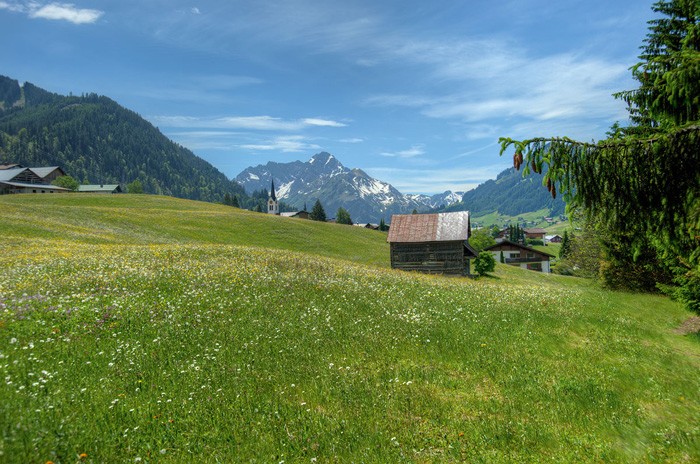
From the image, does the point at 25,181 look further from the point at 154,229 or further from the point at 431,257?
the point at 431,257

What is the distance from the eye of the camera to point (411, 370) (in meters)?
8.88

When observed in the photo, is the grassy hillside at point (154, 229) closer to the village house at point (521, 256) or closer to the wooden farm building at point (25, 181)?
the wooden farm building at point (25, 181)

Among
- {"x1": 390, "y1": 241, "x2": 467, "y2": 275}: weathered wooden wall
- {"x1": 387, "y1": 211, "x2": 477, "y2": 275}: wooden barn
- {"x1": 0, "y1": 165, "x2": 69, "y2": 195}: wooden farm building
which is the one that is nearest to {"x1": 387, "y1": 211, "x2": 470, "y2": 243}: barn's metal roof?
{"x1": 387, "y1": 211, "x2": 477, "y2": 275}: wooden barn

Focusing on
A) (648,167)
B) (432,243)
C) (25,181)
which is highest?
(25,181)

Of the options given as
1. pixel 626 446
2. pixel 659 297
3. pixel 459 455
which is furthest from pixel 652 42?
pixel 459 455

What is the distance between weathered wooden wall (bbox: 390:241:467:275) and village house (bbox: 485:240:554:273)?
277 ft

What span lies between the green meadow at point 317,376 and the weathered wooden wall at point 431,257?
2713 centimetres

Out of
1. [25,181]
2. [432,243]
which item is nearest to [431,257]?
[432,243]

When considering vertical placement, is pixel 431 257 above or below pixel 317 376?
below

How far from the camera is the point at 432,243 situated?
45562 mm

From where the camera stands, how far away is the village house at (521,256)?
12269 cm

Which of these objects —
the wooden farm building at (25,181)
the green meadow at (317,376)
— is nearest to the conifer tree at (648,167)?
the green meadow at (317,376)

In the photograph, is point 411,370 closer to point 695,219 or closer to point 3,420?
Answer: point 695,219

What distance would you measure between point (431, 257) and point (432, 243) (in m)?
1.70
